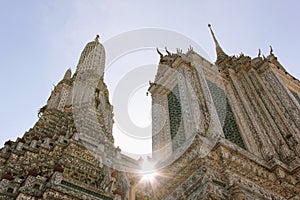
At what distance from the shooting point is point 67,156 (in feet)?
42.0

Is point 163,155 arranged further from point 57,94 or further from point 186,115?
point 57,94

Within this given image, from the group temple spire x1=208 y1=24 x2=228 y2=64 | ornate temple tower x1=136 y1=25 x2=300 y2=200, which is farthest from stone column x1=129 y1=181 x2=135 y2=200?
temple spire x1=208 y1=24 x2=228 y2=64

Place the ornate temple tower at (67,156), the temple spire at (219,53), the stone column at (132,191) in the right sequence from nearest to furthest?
the ornate temple tower at (67,156)
the stone column at (132,191)
the temple spire at (219,53)

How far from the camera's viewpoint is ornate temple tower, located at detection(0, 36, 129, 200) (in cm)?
895

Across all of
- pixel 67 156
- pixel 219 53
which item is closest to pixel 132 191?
pixel 67 156

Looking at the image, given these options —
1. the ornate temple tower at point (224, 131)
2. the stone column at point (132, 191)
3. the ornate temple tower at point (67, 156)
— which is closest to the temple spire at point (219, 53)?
the ornate temple tower at point (224, 131)

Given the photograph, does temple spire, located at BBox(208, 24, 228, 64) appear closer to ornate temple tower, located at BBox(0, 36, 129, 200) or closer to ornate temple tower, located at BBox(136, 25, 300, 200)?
ornate temple tower, located at BBox(136, 25, 300, 200)

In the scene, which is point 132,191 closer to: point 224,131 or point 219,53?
point 224,131

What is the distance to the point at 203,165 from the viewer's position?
8984 mm

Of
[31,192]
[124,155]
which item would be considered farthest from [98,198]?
[124,155]

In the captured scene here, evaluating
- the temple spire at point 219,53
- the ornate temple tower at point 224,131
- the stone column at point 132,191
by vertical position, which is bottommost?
the stone column at point 132,191

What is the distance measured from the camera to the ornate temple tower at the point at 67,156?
8.95m

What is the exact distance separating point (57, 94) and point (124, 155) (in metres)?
9.14

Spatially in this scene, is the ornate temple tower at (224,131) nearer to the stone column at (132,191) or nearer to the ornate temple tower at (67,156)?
the stone column at (132,191)
